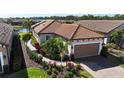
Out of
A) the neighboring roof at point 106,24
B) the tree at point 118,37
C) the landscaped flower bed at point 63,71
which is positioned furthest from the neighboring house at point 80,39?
the landscaped flower bed at point 63,71

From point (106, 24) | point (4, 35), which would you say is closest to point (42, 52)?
point (4, 35)

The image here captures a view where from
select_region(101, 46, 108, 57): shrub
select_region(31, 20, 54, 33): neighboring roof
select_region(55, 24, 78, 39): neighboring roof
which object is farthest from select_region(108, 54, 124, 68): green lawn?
select_region(31, 20, 54, 33): neighboring roof

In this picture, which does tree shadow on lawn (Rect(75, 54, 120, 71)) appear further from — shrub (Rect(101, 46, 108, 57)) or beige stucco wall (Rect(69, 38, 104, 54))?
beige stucco wall (Rect(69, 38, 104, 54))

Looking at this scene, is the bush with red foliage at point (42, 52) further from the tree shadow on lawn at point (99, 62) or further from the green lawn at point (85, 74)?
the green lawn at point (85, 74)

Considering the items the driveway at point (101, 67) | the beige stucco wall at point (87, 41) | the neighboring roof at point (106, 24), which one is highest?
the neighboring roof at point (106, 24)
